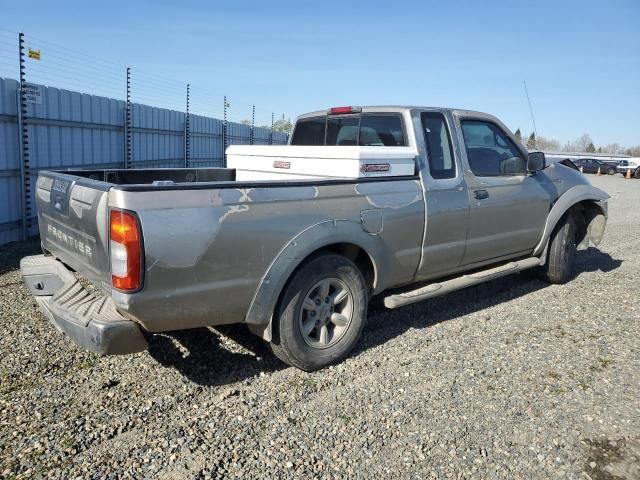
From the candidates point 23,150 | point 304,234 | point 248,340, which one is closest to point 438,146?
point 304,234

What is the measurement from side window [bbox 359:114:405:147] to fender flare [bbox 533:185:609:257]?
7.33 ft

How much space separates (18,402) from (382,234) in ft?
8.91

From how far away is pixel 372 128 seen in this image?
504 centimetres

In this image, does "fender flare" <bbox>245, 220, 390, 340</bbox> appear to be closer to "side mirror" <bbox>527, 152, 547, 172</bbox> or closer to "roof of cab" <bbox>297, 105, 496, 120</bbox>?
"roof of cab" <bbox>297, 105, 496, 120</bbox>

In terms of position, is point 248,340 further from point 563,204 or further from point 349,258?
point 563,204

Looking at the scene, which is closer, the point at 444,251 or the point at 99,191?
the point at 99,191

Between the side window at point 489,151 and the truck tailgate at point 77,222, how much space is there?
11.0ft

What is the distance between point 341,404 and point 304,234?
1.15 metres

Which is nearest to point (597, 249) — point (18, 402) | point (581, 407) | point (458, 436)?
point (581, 407)

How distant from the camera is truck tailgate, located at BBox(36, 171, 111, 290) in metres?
3.19

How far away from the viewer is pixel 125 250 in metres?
2.98

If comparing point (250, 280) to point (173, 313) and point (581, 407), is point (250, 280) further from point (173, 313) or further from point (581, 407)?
point (581, 407)

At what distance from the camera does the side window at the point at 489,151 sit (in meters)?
5.16

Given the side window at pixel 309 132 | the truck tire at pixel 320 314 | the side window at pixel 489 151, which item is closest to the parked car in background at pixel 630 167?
the side window at pixel 489 151
